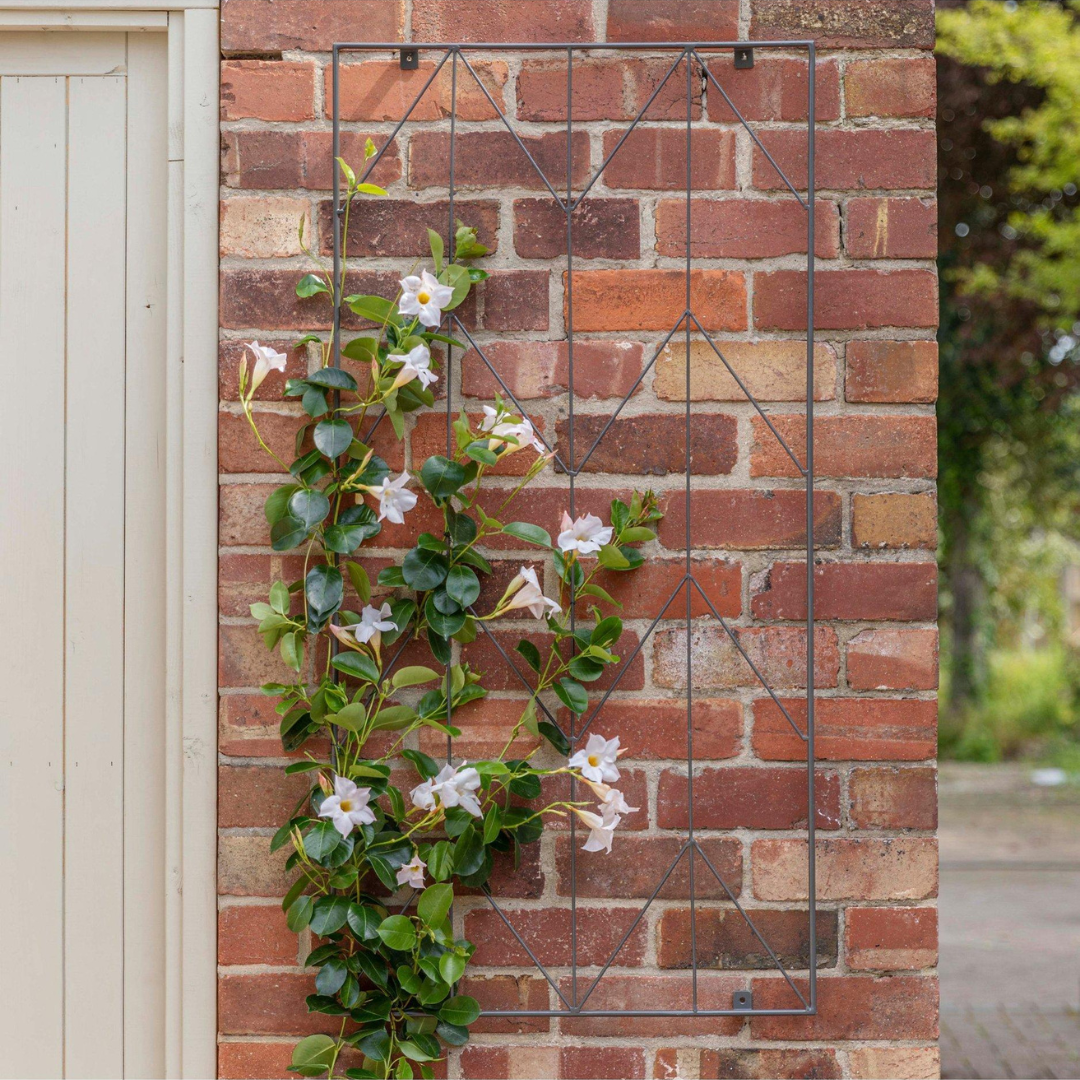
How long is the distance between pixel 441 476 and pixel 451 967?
626mm

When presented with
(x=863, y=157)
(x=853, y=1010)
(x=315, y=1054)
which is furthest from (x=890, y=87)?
(x=315, y=1054)

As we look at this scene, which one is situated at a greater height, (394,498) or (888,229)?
(888,229)

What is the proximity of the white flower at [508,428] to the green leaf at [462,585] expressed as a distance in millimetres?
167

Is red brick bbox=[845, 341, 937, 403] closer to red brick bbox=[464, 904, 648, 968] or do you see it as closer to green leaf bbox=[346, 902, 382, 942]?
red brick bbox=[464, 904, 648, 968]

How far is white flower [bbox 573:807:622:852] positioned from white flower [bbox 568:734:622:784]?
0.05m

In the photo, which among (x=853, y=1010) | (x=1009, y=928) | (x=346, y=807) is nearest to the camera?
(x=346, y=807)

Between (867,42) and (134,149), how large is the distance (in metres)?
1.05

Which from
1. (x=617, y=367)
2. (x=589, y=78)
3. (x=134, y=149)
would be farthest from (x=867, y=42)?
(x=134, y=149)

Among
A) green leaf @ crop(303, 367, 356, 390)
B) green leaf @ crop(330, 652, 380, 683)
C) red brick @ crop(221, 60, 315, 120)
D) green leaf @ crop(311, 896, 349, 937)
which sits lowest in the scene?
green leaf @ crop(311, 896, 349, 937)

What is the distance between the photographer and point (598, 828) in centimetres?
136

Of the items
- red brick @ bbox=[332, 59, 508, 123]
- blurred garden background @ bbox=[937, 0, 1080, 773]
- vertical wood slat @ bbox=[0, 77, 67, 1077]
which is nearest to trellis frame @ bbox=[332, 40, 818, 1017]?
red brick @ bbox=[332, 59, 508, 123]

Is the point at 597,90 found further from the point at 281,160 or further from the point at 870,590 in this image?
the point at 870,590

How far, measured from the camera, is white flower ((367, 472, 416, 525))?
1.37m

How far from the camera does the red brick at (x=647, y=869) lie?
1.45m
